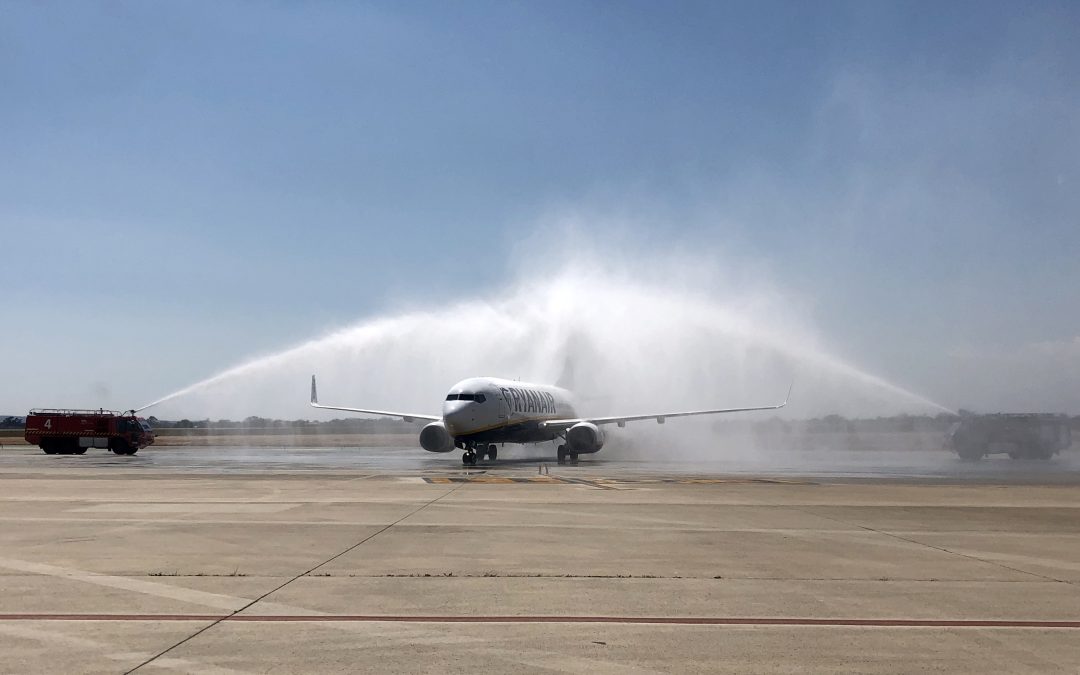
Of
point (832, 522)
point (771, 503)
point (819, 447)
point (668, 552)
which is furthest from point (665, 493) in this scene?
point (819, 447)

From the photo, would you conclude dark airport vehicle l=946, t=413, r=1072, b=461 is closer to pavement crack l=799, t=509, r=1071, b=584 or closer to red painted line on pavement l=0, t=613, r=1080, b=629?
pavement crack l=799, t=509, r=1071, b=584

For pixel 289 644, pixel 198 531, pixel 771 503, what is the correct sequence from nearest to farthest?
pixel 289 644, pixel 198 531, pixel 771 503

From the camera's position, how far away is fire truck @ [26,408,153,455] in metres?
53.8

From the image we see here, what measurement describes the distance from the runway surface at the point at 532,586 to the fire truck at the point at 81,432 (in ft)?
123

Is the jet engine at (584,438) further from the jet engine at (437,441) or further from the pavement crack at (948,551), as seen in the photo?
the pavement crack at (948,551)

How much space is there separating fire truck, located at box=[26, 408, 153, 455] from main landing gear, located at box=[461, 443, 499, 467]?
24.2m

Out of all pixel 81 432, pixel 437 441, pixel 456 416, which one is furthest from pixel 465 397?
pixel 81 432

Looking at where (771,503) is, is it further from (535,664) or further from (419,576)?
(535,664)

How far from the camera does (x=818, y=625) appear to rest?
8.22 metres

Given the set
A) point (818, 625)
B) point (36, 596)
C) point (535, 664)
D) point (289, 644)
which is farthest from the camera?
point (36, 596)

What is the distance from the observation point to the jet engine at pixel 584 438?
155ft

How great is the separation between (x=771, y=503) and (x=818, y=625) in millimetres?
13700

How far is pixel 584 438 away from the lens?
47.5 meters

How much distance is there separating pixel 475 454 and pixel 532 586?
33962 mm
